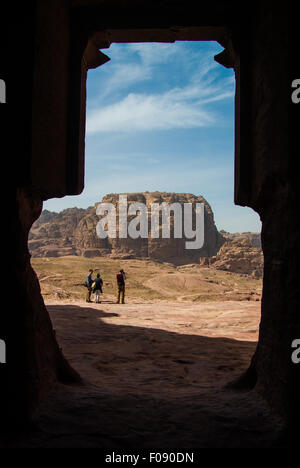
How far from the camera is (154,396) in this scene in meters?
3.44

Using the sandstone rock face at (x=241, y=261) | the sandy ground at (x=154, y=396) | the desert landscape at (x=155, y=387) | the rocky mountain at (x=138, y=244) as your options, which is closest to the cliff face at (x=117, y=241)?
the rocky mountain at (x=138, y=244)

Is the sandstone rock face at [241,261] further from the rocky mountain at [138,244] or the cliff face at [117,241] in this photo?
the cliff face at [117,241]

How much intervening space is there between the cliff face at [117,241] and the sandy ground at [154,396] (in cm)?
4250

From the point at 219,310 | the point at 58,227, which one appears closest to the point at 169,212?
the point at 58,227

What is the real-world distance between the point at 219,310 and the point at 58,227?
7112 cm

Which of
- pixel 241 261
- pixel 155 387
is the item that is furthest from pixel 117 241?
pixel 155 387

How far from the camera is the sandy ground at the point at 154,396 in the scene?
238 cm

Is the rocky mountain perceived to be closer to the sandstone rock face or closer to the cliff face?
the cliff face

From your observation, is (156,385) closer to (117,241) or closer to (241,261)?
(241,261)

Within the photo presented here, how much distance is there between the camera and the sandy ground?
7.80ft

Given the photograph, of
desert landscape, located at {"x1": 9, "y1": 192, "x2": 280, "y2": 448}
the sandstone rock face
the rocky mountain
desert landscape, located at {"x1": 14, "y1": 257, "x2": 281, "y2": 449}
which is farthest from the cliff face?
desert landscape, located at {"x1": 14, "y1": 257, "x2": 281, "y2": 449}

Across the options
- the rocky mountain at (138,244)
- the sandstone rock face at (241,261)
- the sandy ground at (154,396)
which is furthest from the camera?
the rocky mountain at (138,244)

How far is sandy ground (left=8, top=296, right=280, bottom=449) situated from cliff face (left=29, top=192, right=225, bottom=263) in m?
42.5
